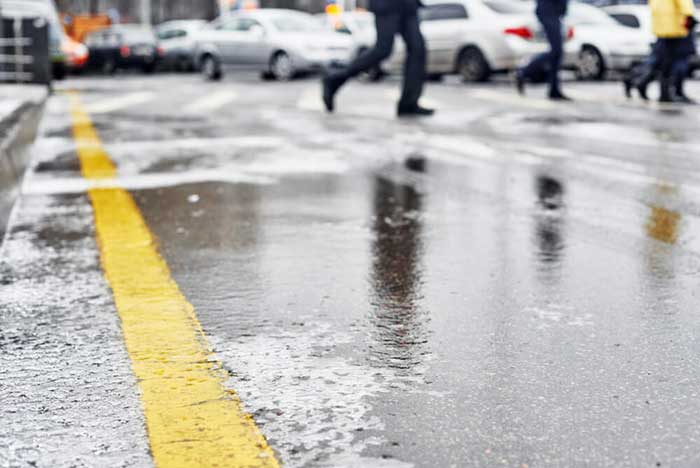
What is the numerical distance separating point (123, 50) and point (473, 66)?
1668cm

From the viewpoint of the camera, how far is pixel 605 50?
69.5ft

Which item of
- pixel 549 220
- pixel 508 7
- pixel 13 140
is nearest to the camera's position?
pixel 549 220

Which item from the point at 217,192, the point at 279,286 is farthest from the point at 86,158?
the point at 279,286

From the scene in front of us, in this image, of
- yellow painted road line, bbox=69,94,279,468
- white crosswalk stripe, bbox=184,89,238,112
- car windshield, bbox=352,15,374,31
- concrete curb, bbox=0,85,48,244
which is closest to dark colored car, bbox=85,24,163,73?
car windshield, bbox=352,15,374,31

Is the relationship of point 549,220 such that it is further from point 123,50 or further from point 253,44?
point 123,50

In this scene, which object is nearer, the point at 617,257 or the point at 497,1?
the point at 617,257

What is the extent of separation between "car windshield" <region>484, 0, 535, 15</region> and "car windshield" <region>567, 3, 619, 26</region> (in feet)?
2.62

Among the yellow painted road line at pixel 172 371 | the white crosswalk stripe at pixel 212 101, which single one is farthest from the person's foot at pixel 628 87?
the yellow painted road line at pixel 172 371

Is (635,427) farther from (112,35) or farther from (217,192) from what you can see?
(112,35)

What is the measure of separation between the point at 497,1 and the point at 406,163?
558 inches

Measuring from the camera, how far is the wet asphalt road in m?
2.76

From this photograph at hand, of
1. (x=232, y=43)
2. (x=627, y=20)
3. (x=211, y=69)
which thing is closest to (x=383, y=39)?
(x=627, y=20)

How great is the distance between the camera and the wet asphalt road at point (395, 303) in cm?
276

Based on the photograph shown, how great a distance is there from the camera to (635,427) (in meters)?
2.78
